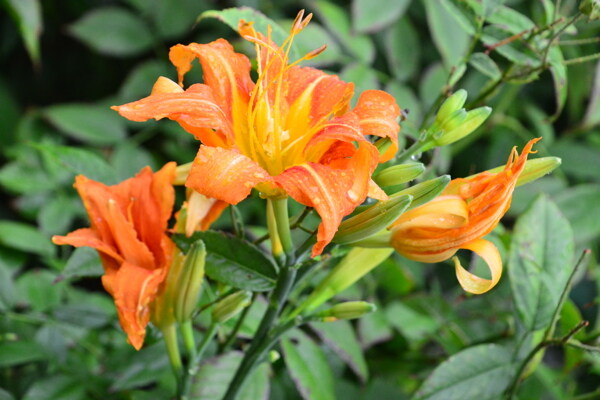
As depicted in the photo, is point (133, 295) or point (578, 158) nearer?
point (133, 295)

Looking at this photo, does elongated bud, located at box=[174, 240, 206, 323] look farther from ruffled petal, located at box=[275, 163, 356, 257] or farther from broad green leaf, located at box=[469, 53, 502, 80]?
broad green leaf, located at box=[469, 53, 502, 80]

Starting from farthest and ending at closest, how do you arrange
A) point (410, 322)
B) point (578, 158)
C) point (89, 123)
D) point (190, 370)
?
point (578, 158)
point (89, 123)
point (410, 322)
point (190, 370)

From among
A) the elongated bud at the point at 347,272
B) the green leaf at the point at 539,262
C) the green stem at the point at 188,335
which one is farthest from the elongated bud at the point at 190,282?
the green leaf at the point at 539,262

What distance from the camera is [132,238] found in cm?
68

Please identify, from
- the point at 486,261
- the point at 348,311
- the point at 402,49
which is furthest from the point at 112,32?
the point at 486,261

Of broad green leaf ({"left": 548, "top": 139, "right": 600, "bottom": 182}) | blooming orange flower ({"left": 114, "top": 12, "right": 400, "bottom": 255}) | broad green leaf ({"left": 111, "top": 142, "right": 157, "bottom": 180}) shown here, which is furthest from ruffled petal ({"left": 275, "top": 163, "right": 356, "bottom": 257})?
broad green leaf ({"left": 548, "top": 139, "right": 600, "bottom": 182})

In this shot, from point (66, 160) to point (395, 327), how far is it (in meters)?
0.55

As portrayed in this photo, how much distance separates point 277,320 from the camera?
2.45 ft

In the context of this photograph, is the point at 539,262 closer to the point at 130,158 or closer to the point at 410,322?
the point at 410,322

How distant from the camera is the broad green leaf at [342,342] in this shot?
91 centimetres

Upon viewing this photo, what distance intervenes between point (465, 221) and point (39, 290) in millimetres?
799

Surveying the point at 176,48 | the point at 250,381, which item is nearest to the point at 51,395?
the point at 250,381

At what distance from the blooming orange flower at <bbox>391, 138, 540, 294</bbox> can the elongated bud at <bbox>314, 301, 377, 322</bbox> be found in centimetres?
8

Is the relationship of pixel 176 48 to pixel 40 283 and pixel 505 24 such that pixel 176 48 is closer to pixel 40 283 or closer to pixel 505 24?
pixel 505 24
